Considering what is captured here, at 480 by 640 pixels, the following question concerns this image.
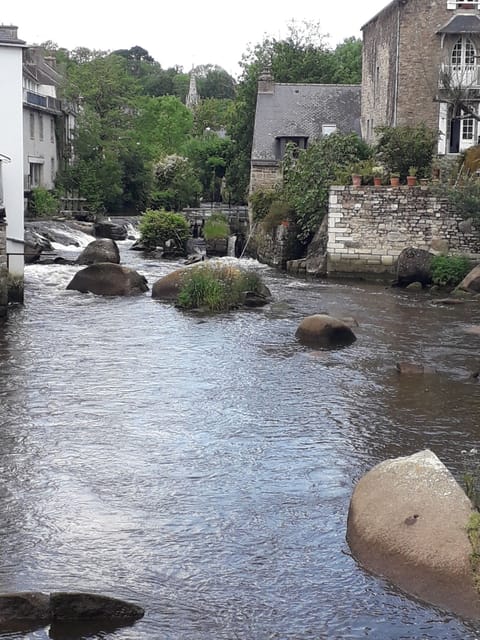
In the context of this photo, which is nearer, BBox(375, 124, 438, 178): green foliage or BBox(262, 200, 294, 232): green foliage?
BBox(375, 124, 438, 178): green foliage

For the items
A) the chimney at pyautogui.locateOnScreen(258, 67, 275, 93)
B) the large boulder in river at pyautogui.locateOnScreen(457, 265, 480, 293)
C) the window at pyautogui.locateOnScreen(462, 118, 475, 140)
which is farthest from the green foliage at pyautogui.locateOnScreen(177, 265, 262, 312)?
the chimney at pyautogui.locateOnScreen(258, 67, 275, 93)

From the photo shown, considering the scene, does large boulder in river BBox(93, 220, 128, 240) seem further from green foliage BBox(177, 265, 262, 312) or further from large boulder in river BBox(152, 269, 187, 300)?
green foliage BBox(177, 265, 262, 312)

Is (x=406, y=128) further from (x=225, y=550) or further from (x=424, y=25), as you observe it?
(x=225, y=550)

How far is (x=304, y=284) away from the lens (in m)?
26.8

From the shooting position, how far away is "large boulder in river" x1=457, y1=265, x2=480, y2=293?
970 inches

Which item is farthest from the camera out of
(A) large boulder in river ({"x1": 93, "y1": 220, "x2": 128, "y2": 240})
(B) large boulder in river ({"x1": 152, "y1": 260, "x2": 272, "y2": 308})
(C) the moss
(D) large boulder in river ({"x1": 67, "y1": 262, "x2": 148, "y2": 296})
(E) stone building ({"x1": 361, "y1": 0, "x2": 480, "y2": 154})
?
(A) large boulder in river ({"x1": 93, "y1": 220, "x2": 128, "y2": 240})

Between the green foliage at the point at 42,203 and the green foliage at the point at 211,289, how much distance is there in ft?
70.4

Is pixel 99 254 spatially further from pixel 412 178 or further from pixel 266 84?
pixel 266 84

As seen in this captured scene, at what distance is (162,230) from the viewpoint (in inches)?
1385

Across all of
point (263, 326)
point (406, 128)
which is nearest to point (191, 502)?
point (263, 326)

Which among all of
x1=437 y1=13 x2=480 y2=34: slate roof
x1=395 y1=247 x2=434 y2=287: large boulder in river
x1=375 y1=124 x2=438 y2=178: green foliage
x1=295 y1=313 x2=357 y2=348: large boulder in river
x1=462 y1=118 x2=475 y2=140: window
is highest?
x1=437 y1=13 x2=480 y2=34: slate roof

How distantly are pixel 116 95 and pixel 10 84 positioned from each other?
1365 inches

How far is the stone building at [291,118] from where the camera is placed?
131ft

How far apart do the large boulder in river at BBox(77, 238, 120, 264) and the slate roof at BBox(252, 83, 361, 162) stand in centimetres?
1239
